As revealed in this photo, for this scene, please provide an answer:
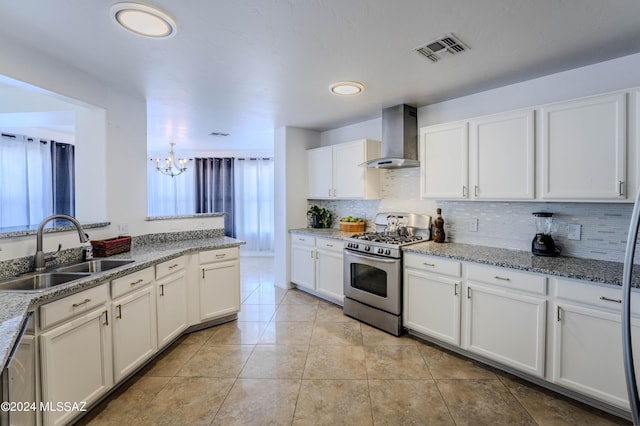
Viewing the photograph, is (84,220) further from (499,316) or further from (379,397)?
(499,316)

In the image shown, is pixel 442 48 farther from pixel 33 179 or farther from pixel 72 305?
pixel 33 179

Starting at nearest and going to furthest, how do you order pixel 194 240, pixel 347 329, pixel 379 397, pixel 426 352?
pixel 379 397 < pixel 426 352 < pixel 347 329 < pixel 194 240

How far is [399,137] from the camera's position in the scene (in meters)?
3.42

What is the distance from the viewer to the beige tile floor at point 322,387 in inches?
76.2

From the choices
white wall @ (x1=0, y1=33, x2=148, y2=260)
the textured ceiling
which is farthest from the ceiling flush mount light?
white wall @ (x1=0, y1=33, x2=148, y2=260)

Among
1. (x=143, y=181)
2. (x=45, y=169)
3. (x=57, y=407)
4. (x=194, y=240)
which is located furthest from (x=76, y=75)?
(x=45, y=169)

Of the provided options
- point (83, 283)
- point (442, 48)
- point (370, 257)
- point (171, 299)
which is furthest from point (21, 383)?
point (442, 48)

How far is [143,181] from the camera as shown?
3254mm

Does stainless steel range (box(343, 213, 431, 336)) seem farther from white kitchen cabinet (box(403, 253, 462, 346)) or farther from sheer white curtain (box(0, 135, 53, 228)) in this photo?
sheer white curtain (box(0, 135, 53, 228))

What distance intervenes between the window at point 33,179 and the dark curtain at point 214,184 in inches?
95.8

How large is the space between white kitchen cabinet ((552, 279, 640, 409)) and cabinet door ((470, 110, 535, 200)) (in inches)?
34.0

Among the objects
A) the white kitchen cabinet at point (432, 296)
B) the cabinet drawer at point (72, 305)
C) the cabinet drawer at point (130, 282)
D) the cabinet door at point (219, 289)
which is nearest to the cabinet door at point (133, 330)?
the cabinet drawer at point (130, 282)

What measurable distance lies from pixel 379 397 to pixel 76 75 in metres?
3.51

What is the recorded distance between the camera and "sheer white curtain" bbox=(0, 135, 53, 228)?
430 cm
